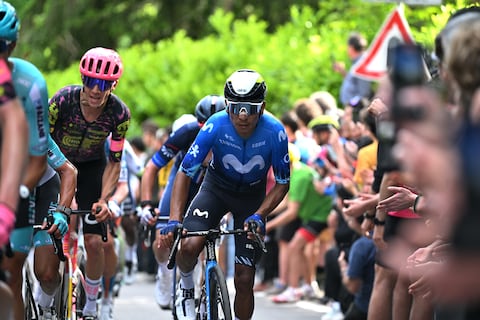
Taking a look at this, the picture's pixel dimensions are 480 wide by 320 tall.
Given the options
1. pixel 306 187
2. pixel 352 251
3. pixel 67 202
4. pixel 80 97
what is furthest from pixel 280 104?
pixel 67 202

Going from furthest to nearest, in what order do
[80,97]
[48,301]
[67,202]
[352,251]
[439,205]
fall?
[352,251] < [80,97] < [48,301] < [67,202] < [439,205]

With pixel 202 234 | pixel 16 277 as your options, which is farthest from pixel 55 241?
pixel 202 234

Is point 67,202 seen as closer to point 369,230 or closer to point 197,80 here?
point 369,230

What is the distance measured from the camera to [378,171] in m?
9.71

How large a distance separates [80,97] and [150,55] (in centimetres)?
1861

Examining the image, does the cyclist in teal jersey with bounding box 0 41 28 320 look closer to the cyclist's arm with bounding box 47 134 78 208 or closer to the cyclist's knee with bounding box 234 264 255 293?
the cyclist's arm with bounding box 47 134 78 208

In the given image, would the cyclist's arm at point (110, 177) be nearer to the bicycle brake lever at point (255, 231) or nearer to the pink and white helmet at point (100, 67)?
the pink and white helmet at point (100, 67)

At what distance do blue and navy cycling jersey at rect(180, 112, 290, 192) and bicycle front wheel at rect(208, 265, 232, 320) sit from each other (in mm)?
842

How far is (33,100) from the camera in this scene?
7.18m

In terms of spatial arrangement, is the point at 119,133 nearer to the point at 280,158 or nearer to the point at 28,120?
the point at 280,158

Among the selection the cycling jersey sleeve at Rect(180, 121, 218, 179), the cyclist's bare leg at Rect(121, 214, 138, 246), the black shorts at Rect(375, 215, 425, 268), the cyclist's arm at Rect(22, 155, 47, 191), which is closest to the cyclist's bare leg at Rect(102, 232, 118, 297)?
the cycling jersey sleeve at Rect(180, 121, 218, 179)

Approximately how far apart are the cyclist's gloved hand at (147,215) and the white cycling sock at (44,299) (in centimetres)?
173

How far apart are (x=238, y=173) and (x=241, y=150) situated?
21 centimetres

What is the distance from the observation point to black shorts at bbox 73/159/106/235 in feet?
37.7
